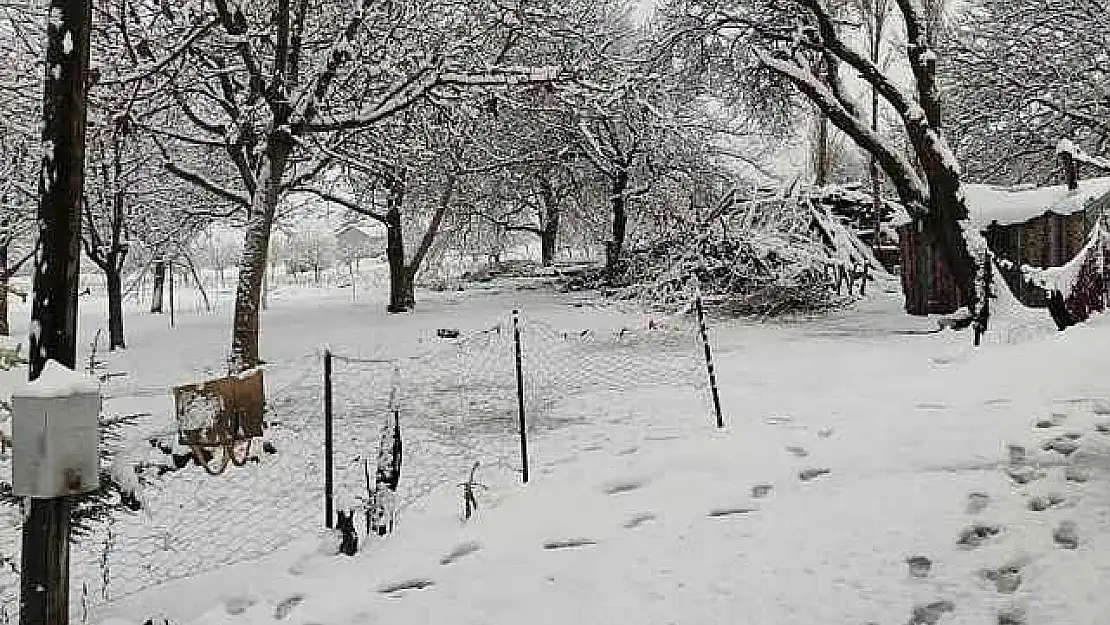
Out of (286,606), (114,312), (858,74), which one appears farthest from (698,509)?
(114,312)

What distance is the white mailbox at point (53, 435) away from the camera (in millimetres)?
3424

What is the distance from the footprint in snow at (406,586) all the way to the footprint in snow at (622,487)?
5.29ft

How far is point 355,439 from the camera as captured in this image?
920cm

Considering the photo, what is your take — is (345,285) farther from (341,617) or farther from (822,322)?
(341,617)

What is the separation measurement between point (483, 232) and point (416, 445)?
1178 inches

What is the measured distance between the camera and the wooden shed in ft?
49.9

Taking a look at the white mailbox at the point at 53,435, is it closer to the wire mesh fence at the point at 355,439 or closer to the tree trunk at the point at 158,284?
the wire mesh fence at the point at 355,439

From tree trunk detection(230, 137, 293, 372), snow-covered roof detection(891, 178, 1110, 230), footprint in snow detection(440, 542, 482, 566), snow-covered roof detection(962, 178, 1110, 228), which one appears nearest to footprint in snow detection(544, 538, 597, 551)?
footprint in snow detection(440, 542, 482, 566)

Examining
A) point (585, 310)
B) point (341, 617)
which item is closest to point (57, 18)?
point (341, 617)

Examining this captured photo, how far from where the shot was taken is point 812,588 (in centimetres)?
424

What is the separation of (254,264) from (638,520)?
8536mm

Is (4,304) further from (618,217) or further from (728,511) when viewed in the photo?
(618,217)

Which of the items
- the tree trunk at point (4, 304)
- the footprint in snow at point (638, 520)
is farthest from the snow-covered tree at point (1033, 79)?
the tree trunk at point (4, 304)

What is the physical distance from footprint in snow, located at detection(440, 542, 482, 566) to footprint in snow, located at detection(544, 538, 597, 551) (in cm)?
39
